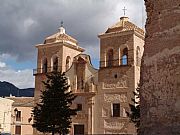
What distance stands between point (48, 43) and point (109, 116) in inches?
375

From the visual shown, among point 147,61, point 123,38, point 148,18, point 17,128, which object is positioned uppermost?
point 123,38

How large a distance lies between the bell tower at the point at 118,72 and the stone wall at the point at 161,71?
1691 cm

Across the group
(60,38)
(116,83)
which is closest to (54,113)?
(116,83)

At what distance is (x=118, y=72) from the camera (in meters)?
28.1

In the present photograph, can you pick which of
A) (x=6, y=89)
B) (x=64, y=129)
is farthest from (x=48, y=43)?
(x=6, y=89)

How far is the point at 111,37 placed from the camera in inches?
1147

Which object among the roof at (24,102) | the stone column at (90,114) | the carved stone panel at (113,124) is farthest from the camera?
the roof at (24,102)

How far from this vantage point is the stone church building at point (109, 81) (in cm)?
2738

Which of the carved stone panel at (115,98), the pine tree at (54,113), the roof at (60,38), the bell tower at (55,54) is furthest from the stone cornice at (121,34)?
the pine tree at (54,113)

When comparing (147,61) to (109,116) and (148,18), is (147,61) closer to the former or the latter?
(148,18)

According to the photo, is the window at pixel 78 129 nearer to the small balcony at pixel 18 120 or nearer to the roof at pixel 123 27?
the small balcony at pixel 18 120

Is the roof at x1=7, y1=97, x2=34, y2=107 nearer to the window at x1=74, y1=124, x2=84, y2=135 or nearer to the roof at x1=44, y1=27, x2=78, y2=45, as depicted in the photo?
the roof at x1=44, y1=27, x2=78, y2=45

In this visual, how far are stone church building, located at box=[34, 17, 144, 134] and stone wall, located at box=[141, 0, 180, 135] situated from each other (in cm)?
1665

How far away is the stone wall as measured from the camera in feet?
29.7
